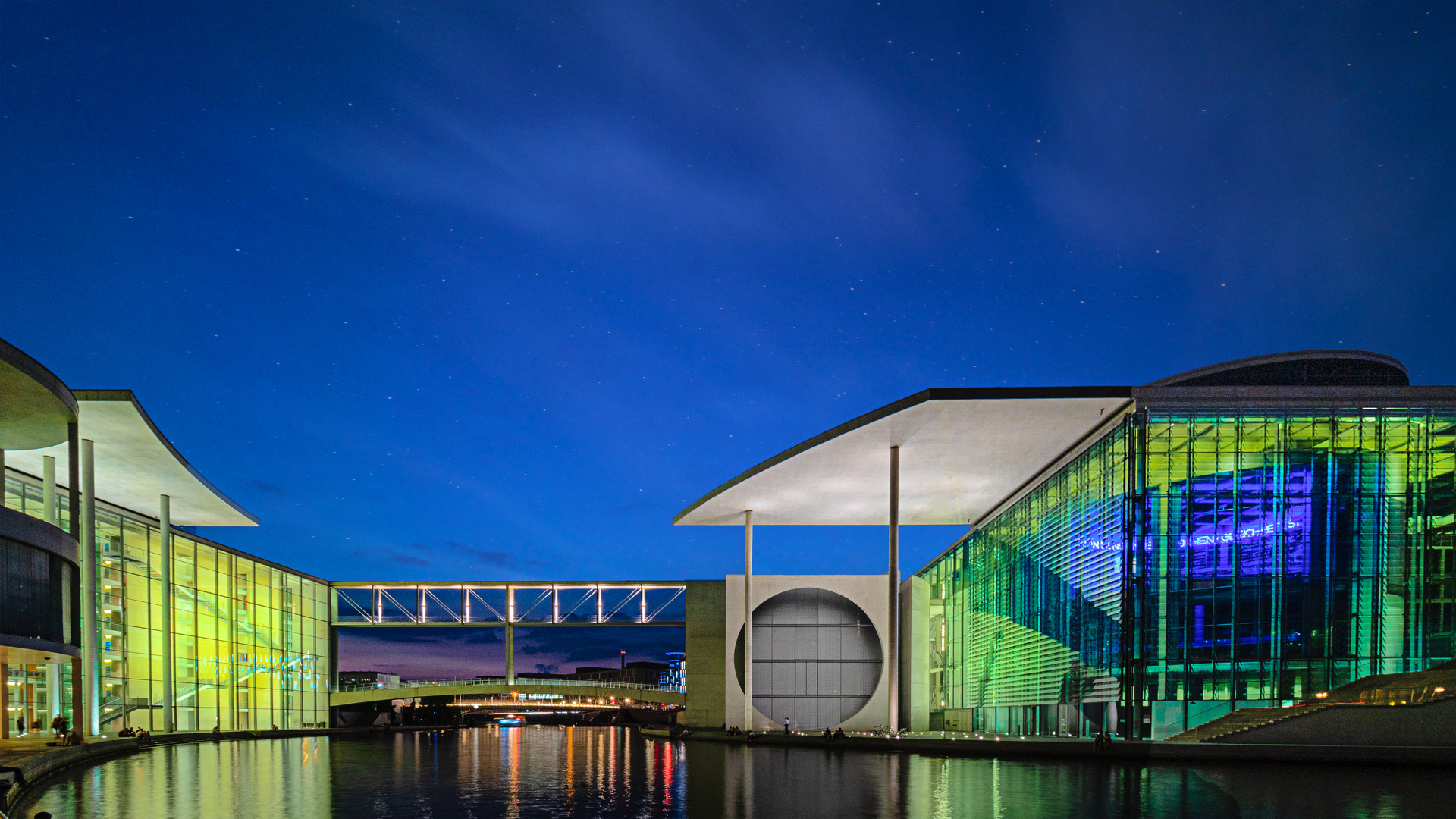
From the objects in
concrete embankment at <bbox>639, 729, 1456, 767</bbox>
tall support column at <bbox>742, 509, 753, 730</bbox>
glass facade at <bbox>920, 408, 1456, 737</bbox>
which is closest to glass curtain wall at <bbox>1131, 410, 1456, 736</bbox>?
glass facade at <bbox>920, 408, 1456, 737</bbox>

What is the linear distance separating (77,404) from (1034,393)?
2333 cm

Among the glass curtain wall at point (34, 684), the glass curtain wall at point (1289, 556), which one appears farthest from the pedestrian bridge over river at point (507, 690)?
the glass curtain wall at point (1289, 556)

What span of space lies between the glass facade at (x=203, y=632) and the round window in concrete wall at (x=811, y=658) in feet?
68.0

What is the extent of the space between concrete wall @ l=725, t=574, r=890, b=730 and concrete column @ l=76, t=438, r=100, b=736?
75.6ft

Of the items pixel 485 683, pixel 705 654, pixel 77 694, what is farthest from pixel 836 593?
pixel 77 694

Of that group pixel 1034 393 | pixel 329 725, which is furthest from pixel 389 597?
pixel 1034 393

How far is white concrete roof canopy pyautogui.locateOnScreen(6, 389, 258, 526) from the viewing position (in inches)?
1187

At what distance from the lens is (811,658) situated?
48.2 meters

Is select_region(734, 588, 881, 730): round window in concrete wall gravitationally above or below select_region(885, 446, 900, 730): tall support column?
below

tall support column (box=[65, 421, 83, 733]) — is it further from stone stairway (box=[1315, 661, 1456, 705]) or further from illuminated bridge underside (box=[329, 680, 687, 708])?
stone stairway (box=[1315, 661, 1456, 705])

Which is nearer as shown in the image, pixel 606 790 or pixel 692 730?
pixel 606 790

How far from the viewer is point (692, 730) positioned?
151 ft

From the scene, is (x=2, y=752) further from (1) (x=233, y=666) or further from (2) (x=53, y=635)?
(1) (x=233, y=666)

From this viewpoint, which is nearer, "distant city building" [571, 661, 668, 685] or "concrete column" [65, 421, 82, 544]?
"concrete column" [65, 421, 82, 544]
